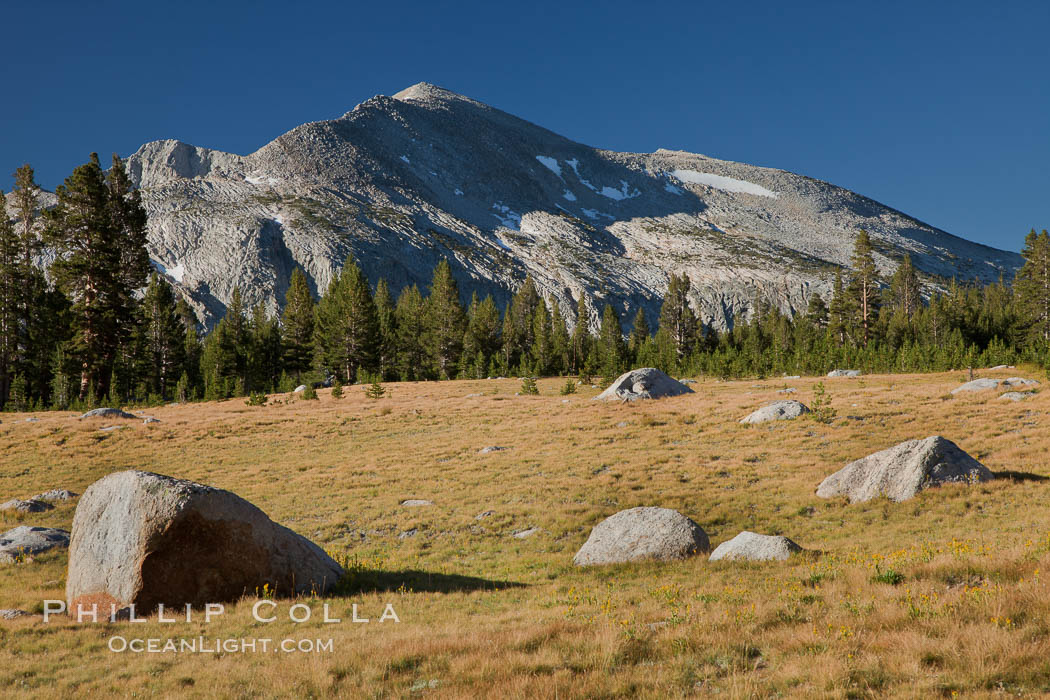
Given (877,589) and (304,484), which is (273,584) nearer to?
(877,589)

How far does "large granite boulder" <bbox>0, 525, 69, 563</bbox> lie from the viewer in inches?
551

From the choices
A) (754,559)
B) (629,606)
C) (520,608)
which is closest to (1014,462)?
(754,559)

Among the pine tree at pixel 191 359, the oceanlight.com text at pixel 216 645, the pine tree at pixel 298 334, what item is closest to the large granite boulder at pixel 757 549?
the oceanlight.com text at pixel 216 645

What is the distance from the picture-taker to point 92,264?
42.5 metres

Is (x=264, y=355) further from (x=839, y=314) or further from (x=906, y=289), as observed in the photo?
(x=906, y=289)

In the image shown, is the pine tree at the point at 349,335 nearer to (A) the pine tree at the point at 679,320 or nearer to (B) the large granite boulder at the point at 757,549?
(A) the pine tree at the point at 679,320

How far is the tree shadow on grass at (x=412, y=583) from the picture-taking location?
12133 mm

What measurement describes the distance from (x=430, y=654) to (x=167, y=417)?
4219 centimetres

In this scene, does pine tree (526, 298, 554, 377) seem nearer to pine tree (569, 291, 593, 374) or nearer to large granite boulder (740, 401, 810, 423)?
pine tree (569, 291, 593, 374)

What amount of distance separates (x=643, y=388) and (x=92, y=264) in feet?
145

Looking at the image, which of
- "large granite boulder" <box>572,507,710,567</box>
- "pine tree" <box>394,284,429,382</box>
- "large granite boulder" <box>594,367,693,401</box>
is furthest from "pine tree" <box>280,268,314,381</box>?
"large granite boulder" <box>572,507,710,567</box>

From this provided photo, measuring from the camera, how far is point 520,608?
1023cm

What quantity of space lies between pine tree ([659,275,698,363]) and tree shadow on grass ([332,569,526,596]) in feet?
303

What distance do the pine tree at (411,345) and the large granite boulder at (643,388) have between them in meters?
50.5
